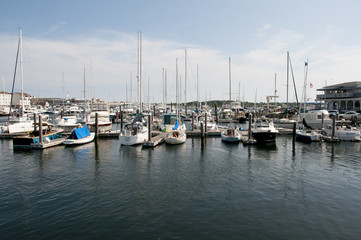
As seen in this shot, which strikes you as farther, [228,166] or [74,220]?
[228,166]

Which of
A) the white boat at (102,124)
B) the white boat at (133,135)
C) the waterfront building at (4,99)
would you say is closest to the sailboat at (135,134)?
the white boat at (133,135)

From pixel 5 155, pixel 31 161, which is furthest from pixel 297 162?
pixel 5 155

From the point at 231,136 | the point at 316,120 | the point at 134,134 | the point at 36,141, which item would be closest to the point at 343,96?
the point at 316,120

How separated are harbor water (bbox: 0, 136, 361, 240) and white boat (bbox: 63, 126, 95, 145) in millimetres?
5702

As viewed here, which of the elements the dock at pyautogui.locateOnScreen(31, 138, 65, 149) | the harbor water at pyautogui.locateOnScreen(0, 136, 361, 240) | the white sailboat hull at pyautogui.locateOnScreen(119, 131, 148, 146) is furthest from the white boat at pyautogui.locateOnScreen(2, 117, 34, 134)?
the white sailboat hull at pyautogui.locateOnScreen(119, 131, 148, 146)

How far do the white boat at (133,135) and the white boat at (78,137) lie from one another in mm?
5715

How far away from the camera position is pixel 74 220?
1255cm

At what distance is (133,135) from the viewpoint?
Answer: 110ft

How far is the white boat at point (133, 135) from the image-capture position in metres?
32.8

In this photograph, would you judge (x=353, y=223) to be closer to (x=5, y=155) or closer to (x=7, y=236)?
(x=7, y=236)

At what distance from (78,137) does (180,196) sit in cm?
2359

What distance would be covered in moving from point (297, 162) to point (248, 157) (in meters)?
4.88

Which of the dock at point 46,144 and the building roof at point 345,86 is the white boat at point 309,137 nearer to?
the dock at point 46,144

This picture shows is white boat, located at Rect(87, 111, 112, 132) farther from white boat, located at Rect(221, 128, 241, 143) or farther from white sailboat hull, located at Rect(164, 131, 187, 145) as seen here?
white boat, located at Rect(221, 128, 241, 143)
